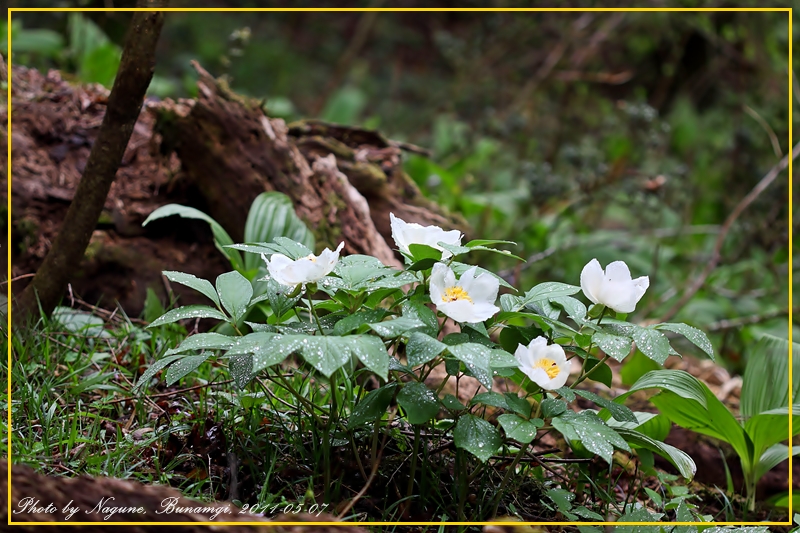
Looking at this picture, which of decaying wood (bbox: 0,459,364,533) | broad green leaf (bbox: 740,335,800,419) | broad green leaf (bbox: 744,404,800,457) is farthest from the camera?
broad green leaf (bbox: 740,335,800,419)

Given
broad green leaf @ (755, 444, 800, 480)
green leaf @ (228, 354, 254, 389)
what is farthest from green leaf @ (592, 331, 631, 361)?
broad green leaf @ (755, 444, 800, 480)

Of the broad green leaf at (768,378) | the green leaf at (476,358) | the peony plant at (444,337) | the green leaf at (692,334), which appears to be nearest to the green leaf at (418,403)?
the peony plant at (444,337)

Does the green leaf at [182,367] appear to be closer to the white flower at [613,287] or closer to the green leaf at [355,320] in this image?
the green leaf at [355,320]

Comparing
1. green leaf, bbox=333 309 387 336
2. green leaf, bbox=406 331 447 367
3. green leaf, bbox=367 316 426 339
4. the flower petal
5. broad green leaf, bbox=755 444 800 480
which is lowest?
broad green leaf, bbox=755 444 800 480

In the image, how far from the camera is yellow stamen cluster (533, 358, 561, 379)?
1194 millimetres

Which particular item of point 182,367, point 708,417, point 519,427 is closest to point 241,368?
point 182,367

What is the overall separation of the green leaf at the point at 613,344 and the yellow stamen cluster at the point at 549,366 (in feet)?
0.29

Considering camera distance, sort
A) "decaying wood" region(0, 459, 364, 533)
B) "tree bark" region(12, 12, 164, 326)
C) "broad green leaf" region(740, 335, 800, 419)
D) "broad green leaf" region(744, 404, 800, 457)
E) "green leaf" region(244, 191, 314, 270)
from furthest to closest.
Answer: "green leaf" region(244, 191, 314, 270)
"broad green leaf" region(740, 335, 800, 419)
"broad green leaf" region(744, 404, 800, 457)
"tree bark" region(12, 12, 164, 326)
"decaying wood" region(0, 459, 364, 533)

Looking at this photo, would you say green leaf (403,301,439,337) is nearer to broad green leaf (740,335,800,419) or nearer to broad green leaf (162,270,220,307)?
broad green leaf (162,270,220,307)

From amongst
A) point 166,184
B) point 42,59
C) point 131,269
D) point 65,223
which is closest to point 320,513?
point 65,223

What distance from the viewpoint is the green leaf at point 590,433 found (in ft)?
3.80

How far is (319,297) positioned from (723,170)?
5.16 m

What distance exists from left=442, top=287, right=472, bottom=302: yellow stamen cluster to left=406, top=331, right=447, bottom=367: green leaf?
3.1 inches

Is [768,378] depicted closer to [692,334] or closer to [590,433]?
[692,334]
